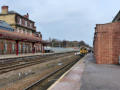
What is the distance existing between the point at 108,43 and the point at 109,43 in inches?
4.6

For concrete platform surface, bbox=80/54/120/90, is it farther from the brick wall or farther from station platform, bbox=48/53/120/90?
the brick wall

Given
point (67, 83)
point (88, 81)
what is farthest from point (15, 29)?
point (88, 81)

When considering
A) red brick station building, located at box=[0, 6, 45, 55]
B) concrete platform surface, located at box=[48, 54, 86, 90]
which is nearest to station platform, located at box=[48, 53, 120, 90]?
concrete platform surface, located at box=[48, 54, 86, 90]

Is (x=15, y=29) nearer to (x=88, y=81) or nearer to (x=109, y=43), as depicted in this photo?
(x=109, y=43)

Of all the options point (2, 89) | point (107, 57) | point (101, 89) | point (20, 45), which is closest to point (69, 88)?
point (101, 89)

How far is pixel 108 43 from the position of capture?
17625 millimetres

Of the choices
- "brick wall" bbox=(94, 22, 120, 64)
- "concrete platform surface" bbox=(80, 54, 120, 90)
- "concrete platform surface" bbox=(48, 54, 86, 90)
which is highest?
"brick wall" bbox=(94, 22, 120, 64)

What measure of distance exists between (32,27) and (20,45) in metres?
14.4

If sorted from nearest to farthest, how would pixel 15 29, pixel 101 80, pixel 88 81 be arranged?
pixel 88 81 < pixel 101 80 < pixel 15 29

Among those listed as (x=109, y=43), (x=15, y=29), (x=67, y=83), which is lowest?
(x=67, y=83)

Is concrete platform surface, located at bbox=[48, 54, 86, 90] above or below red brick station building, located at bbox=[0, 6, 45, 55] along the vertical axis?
below

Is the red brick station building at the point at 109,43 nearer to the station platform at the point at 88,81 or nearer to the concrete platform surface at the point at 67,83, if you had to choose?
the station platform at the point at 88,81

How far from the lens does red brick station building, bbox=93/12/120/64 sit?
1720cm

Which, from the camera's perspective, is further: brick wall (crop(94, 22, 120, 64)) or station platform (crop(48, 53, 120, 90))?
brick wall (crop(94, 22, 120, 64))
